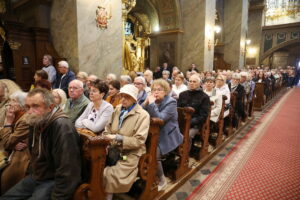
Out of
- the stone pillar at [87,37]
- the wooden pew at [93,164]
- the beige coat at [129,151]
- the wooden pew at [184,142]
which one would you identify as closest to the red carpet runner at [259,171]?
the wooden pew at [184,142]

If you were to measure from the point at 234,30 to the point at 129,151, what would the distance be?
1508cm

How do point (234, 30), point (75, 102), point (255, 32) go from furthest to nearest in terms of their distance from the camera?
point (255, 32) → point (234, 30) → point (75, 102)

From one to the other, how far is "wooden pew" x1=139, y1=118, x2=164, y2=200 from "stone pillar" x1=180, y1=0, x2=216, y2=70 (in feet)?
27.5

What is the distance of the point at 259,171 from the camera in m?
3.23

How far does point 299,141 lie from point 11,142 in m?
5.50

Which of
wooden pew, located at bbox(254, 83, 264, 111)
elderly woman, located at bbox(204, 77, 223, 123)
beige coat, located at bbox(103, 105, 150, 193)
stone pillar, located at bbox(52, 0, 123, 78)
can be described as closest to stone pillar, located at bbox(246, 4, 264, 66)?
wooden pew, located at bbox(254, 83, 264, 111)

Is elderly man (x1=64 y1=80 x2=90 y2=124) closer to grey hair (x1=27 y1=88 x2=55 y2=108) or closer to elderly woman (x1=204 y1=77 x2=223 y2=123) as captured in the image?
grey hair (x1=27 y1=88 x2=55 y2=108)

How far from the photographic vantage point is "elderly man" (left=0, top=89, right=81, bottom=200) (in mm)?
1524

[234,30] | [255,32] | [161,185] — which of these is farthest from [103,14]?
[255,32]

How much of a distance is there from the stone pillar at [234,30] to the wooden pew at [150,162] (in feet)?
45.8

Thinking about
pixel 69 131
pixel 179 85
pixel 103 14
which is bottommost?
pixel 69 131

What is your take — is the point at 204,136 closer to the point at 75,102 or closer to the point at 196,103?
the point at 196,103

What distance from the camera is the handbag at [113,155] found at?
209 cm

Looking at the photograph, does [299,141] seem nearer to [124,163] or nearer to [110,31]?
[124,163]
